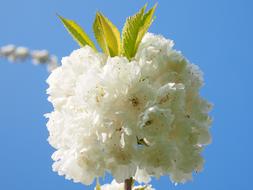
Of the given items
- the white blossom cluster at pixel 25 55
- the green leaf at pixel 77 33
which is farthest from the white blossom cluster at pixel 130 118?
the white blossom cluster at pixel 25 55

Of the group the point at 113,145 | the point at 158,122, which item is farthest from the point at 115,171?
the point at 158,122

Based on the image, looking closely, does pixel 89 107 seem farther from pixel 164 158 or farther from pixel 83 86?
pixel 164 158

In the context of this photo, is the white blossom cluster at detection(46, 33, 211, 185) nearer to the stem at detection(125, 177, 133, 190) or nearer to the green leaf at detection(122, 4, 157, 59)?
the green leaf at detection(122, 4, 157, 59)

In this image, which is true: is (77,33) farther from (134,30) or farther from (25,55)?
(25,55)

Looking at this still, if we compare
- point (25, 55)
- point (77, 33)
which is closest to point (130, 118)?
point (77, 33)

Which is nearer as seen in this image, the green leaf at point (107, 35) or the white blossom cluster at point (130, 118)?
the white blossom cluster at point (130, 118)

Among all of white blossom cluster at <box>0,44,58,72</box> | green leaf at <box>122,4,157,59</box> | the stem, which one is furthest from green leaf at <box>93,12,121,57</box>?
white blossom cluster at <box>0,44,58,72</box>

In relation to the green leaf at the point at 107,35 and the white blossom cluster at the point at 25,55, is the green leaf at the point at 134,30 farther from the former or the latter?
the white blossom cluster at the point at 25,55
